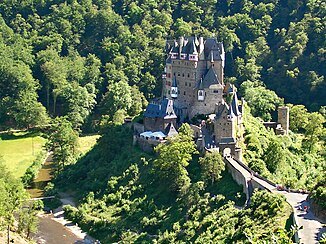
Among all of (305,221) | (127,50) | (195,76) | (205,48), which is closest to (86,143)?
(195,76)

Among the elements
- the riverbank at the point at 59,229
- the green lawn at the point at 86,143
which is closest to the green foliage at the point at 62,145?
the green lawn at the point at 86,143

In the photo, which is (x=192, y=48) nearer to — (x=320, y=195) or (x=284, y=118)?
(x=284, y=118)

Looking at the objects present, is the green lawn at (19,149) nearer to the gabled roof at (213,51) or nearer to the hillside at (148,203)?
the hillside at (148,203)

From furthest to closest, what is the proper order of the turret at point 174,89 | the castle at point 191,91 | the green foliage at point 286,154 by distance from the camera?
the turret at point 174,89
the castle at point 191,91
the green foliage at point 286,154

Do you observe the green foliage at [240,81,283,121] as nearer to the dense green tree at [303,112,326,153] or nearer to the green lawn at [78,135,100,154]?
the dense green tree at [303,112,326,153]

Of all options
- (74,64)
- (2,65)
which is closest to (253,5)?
(74,64)

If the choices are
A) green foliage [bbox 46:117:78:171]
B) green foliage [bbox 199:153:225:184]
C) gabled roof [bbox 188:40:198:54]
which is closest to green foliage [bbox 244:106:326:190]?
green foliage [bbox 199:153:225:184]

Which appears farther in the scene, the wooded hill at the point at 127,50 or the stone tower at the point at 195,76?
the wooded hill at the point at 127,50
